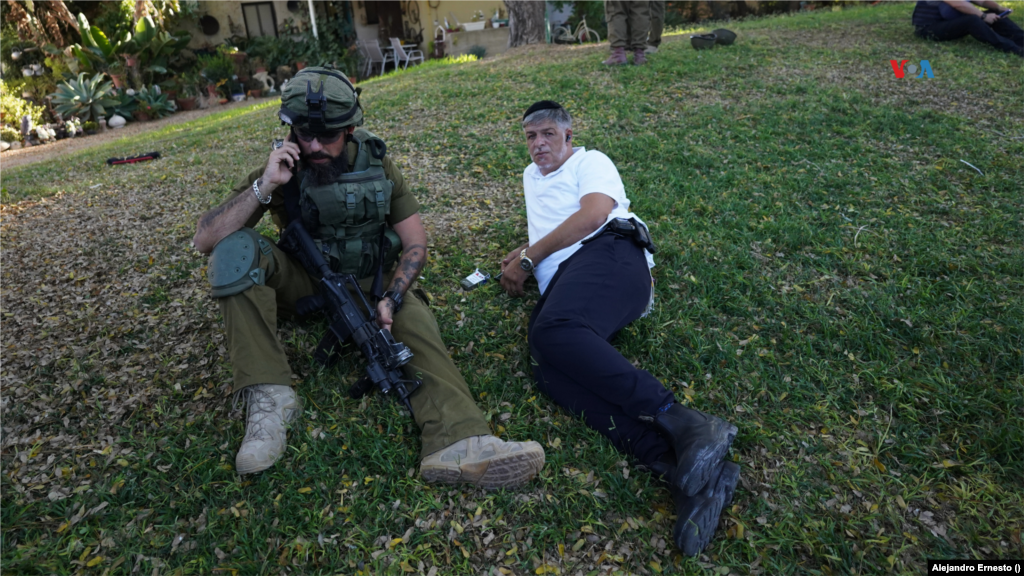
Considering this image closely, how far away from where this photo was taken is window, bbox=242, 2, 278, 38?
650 inches

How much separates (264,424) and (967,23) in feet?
35.6

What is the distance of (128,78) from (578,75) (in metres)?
9.99

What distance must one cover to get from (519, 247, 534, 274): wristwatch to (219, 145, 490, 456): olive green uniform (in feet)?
2.21

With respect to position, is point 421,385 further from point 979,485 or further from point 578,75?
point 578,75

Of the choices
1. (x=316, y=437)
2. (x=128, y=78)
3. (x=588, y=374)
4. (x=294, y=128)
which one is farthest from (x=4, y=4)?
(x=588, y=374)

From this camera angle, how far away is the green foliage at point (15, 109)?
1038 centimetres

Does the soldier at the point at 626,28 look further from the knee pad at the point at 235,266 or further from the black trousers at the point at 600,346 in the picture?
the knee pad at the point at 235,266

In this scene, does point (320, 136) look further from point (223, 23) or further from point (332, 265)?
point (223, 23)

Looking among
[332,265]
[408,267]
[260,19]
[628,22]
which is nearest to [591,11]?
[628,22]

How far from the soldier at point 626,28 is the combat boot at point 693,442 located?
730 centimetres

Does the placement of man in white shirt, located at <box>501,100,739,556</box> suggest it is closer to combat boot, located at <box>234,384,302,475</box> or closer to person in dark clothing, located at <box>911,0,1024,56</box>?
combat boot, located at <box>234,384,302,475</box>

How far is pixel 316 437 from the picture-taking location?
275cm

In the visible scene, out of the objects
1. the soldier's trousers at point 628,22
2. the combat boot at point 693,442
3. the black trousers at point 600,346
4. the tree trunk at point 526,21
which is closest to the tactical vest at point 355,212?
the black trousers at point 600,346

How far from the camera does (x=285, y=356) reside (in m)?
2.78
